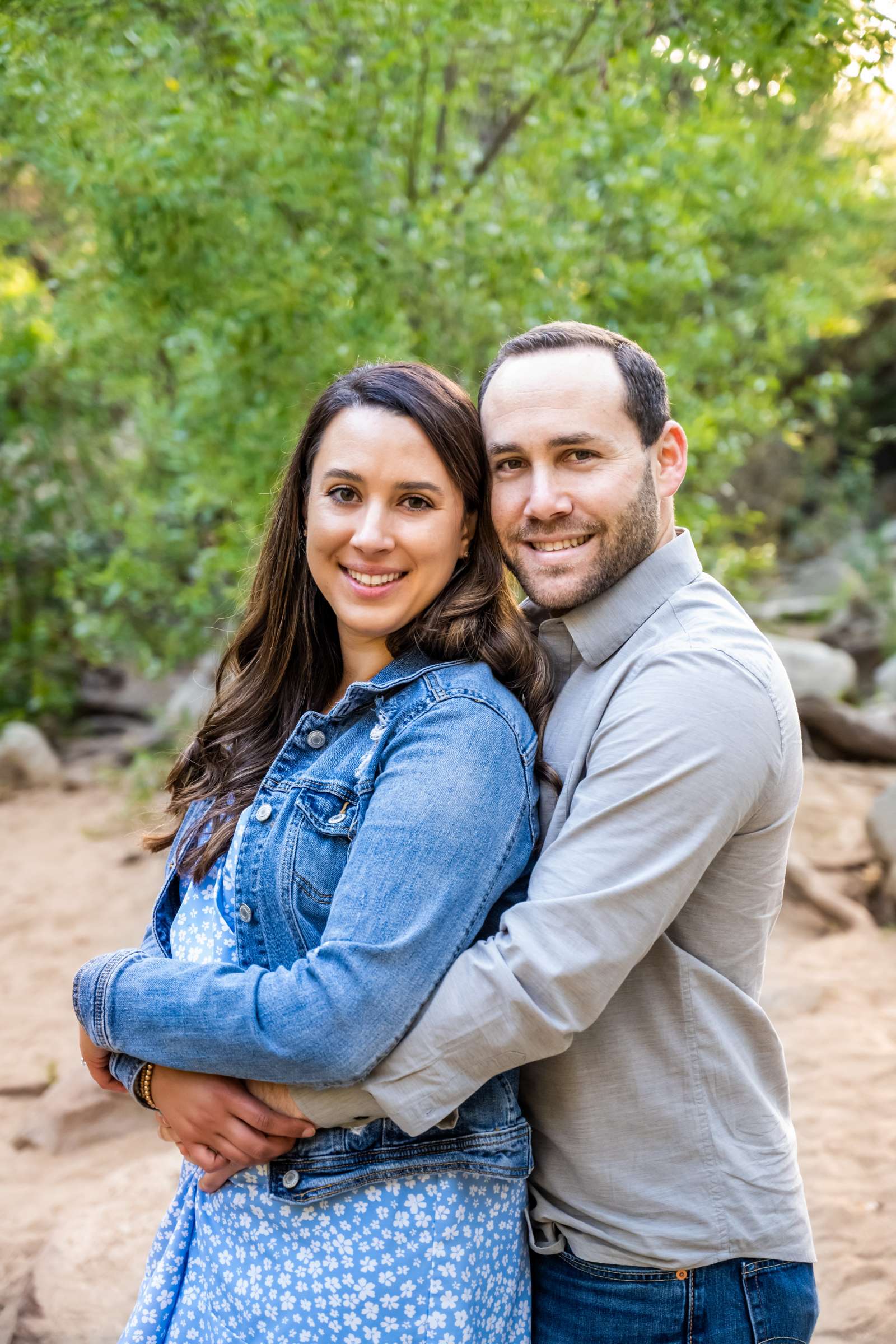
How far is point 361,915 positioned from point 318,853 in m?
0.19

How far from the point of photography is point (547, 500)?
1.75 meters

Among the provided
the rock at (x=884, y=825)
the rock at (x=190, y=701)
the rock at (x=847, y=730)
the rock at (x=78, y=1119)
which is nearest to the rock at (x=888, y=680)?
the rock at (x=847, y=730)

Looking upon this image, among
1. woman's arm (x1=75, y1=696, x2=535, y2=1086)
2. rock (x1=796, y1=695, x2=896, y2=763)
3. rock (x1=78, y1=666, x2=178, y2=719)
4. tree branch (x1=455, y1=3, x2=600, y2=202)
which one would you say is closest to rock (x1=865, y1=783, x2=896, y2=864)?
rock (x1=796, y1=695, x2=896, y2=763)

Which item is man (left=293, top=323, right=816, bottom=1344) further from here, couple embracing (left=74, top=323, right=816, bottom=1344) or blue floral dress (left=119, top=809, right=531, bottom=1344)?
blue floral dress (left=119, top=809, right=531, bottom=1344)

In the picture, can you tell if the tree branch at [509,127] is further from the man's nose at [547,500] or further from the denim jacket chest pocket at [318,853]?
the denim jacket chest pocket at [318,853]

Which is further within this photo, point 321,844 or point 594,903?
point 321,844

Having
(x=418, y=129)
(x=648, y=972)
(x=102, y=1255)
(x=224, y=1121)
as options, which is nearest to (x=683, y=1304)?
(x=648, y=972)

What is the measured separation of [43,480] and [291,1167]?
888cm

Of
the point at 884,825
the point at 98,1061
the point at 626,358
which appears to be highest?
the point at 626,358

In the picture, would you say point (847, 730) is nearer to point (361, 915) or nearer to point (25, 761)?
point (25, 761)

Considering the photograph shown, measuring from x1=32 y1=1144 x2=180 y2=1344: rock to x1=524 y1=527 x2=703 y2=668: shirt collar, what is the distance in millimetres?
2257

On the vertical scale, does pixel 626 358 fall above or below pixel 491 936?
above

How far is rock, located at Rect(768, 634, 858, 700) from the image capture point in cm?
931

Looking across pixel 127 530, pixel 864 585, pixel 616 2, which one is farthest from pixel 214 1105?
pixel 864 585
